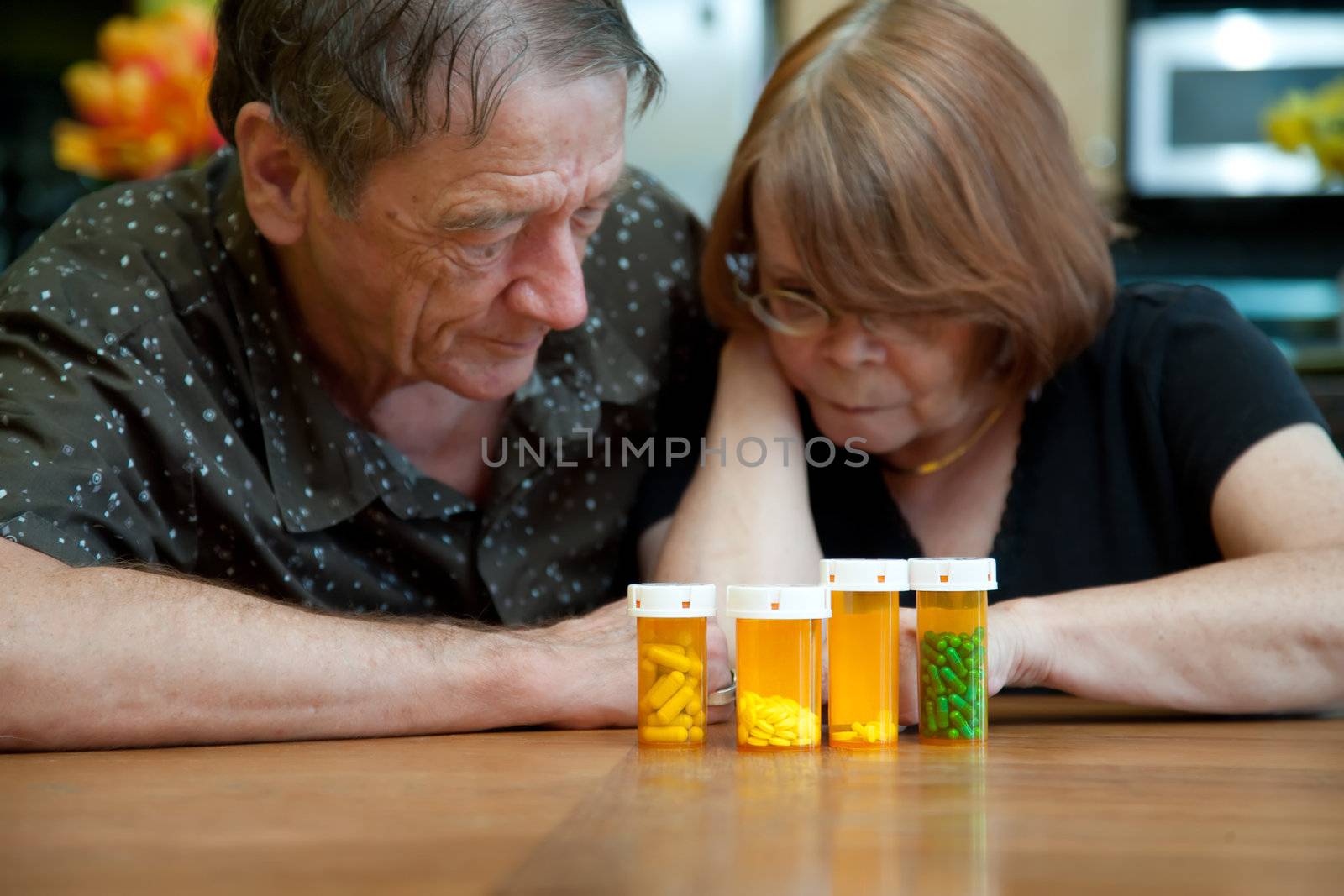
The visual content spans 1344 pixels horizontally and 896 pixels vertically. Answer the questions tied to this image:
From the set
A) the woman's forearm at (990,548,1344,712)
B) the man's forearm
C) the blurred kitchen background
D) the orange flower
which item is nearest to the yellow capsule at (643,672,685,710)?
the man's forearm

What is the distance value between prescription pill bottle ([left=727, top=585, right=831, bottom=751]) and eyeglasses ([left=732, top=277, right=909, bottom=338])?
0.46 m

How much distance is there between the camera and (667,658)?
1.03m

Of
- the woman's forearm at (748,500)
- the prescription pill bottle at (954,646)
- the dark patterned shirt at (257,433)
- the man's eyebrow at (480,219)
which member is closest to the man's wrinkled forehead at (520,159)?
the man's eyebrow at (480,219)

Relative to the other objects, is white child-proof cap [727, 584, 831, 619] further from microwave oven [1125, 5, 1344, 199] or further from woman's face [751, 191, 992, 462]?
microwave oven [1125, 5, 1344, 199]

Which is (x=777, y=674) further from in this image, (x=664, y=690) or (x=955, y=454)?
(x=955, y=454)

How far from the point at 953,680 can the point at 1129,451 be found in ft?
1.82

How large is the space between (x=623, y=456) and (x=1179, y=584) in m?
0.64

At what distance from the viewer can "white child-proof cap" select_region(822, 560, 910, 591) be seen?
1.01m

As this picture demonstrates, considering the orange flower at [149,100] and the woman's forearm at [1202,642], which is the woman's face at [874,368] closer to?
the woman's forearm at [1202,642]

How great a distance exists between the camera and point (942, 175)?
1.37m

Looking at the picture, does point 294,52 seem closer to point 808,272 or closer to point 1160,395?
point 808,272

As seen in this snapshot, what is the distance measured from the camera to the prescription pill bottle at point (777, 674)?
1004 millimetres

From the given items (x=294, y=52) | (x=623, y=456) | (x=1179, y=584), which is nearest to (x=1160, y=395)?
(x=1179, y=584)

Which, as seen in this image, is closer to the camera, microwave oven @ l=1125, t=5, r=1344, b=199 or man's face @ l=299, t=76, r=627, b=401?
man's face @ l=299, t=76, r=627, b=401
